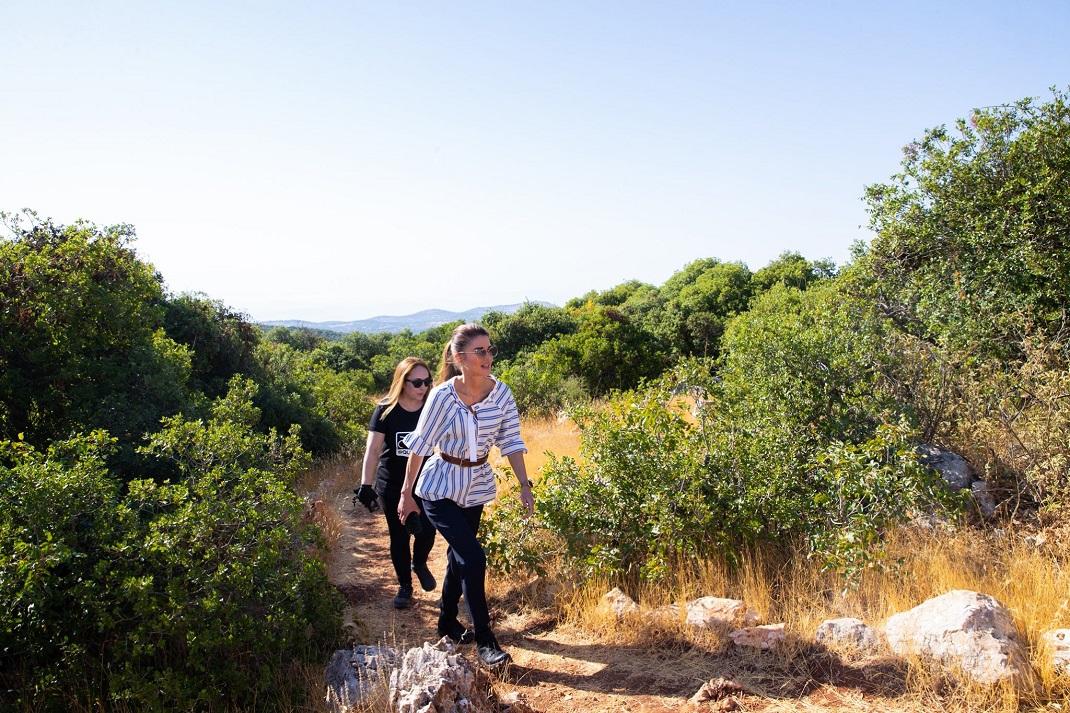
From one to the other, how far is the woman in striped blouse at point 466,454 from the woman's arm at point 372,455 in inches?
40.9

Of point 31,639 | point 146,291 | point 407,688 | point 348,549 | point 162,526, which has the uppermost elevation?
point 146,291

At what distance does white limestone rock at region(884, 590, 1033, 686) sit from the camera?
3092 mm

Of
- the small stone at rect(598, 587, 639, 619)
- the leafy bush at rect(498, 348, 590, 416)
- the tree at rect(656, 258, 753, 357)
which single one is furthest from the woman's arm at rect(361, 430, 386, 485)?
the tree at rect(656, 258, 753, 357)

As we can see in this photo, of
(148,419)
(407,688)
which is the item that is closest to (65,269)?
(148,419)

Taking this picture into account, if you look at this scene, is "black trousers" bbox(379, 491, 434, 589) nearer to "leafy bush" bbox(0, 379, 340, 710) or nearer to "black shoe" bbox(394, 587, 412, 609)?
"black shoe" bbox(394, 587, 412, 609)

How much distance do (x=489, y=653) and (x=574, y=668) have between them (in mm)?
522

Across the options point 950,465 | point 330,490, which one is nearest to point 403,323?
point 330,490

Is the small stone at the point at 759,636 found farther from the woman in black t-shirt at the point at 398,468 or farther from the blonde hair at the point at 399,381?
the blonde hair at the point at 399,381

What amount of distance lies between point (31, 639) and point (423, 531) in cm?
232

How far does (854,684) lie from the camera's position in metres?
3.38

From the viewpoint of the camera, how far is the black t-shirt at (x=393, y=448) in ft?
16.5

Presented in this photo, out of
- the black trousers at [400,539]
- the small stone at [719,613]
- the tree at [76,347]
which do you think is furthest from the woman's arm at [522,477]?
the tree at [76,347]

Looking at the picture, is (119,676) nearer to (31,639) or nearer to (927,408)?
(31,639)

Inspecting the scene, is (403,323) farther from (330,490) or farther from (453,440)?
(453,440)
